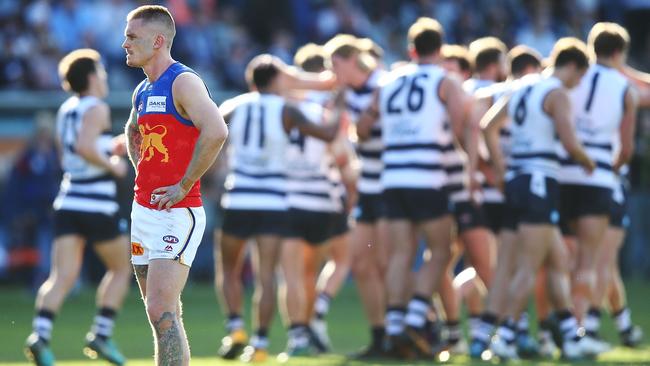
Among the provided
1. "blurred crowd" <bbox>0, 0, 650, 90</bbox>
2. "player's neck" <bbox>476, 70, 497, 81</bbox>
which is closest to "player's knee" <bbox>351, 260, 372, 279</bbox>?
"player's neck" <bbox>476, 70, 497, 81</bbox>

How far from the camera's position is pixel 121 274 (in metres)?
12.7

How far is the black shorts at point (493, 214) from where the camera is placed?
13.7 m

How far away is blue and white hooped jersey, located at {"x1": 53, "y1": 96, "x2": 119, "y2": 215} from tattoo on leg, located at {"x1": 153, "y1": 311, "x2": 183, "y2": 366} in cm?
429

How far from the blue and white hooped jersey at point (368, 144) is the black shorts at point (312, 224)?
20.1 inches

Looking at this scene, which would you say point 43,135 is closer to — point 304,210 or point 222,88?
point 222,88

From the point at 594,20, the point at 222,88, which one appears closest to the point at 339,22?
the point at 222,88

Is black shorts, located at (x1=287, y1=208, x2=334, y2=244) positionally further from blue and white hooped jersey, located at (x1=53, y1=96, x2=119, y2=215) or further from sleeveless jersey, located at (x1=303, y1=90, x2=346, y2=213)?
blue and white hooped jersey, located at (x1=53, y1=96, x2=119, y2=215)

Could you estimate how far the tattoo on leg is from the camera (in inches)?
332

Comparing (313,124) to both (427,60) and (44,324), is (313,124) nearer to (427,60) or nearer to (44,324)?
(427,60)

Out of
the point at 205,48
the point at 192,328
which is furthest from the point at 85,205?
the point at 205,48

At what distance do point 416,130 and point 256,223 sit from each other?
69.4 inches

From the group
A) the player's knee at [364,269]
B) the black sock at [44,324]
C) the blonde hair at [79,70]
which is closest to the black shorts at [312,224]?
the player's knee at [364,269]

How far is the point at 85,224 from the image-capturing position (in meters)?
12.6

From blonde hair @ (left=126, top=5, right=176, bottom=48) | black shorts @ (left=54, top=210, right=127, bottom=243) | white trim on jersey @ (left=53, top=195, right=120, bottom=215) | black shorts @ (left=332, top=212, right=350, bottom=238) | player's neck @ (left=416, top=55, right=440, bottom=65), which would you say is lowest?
black shorts @ (left=332, top=212, right=350, bottom=238)
